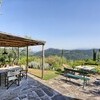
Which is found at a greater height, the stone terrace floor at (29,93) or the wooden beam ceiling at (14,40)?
the wooden beam ceiling at (14,40)

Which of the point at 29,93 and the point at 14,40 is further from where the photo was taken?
the point at 14,40

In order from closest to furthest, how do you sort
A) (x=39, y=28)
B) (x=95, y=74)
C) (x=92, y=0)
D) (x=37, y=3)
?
(x=95, y=74)
(x=92, y=0)
(x=37, y=3)
(x=39, y=28)

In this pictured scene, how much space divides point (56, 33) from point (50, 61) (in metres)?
36.6

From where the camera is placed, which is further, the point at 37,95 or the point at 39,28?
the point at 39,28

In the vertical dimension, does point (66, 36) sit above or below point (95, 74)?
above

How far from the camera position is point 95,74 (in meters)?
15.3

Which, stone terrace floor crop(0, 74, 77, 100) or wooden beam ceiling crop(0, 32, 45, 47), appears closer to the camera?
stone terrace floor crop(0, 74, 77, 100)

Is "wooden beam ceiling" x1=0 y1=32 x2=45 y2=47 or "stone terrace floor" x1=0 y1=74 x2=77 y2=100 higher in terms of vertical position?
"wooden beam ceiling" x1=0 y1=32 x2=45 y2=47

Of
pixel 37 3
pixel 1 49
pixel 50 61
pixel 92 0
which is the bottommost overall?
pixel 50 61

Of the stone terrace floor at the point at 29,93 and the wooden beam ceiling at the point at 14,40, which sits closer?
the stone terrace floor at the point at 29,93

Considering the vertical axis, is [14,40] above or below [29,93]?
above

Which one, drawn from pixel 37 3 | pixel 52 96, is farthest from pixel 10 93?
pixel 37 3

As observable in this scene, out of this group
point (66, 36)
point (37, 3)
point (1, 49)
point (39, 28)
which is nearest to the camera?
point (1, 49)

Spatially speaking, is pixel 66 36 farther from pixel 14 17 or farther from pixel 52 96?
pixel 52 96
